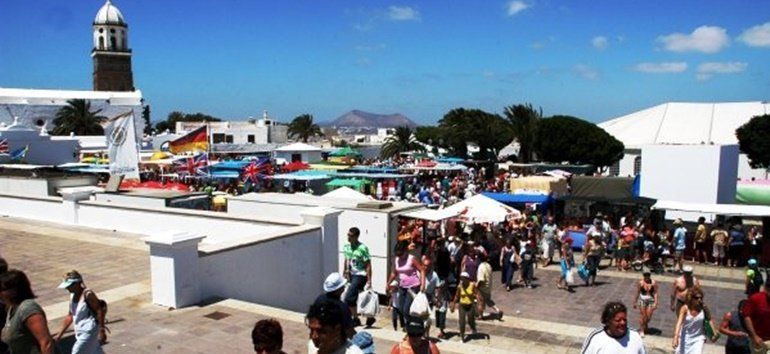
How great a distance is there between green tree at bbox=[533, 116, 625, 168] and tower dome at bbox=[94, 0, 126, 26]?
62.5 m

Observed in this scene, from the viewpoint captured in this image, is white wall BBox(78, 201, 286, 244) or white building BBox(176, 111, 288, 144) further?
white building BBox(176, 111, 288, 144)

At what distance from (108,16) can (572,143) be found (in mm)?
66269

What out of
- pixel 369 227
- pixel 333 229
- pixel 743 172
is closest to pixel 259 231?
pixel 333 229

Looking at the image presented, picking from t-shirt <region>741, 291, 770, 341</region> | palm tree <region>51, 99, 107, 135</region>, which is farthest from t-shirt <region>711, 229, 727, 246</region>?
A: palm tree <region>51, 99, 107, 135</region>

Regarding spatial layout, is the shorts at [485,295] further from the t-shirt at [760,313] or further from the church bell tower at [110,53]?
the church bell tower at [110,53]

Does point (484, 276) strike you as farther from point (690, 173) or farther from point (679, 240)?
point (690, 173)

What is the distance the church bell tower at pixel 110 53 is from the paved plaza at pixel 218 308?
7588 cm

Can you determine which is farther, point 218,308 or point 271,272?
point 271,272

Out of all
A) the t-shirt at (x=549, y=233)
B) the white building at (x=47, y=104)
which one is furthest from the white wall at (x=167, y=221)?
the white building at (x=47, y=104)

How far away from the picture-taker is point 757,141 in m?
47.2

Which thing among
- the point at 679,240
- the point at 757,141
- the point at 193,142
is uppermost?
the point at 757,141

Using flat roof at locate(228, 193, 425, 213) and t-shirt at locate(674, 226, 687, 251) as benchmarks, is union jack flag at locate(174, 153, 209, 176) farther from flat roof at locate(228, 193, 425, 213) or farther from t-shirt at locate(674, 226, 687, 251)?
t-shirt at locate(674, 226, 687, 251)

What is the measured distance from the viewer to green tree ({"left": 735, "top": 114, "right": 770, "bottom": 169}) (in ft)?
153

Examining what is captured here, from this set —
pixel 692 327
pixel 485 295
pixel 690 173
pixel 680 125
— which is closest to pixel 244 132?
pixel 680 125
